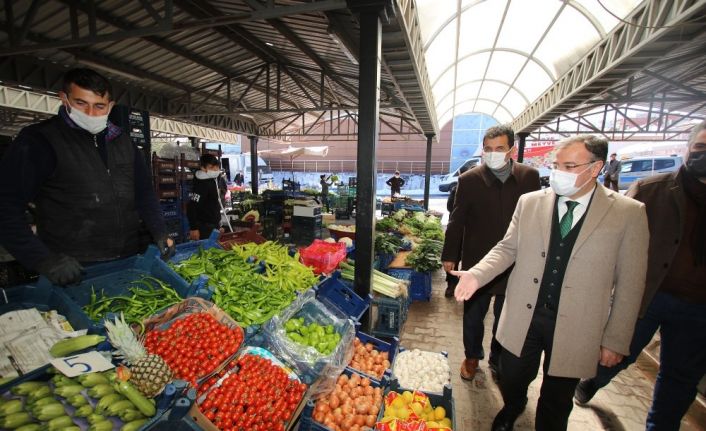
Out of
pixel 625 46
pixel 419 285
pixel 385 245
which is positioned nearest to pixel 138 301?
pixel 385 245

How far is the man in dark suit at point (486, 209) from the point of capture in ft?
9.38

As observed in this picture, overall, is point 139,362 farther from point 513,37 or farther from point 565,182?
point 513,37

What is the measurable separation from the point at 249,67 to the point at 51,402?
9500mm

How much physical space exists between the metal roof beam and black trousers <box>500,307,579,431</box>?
350 centimetres

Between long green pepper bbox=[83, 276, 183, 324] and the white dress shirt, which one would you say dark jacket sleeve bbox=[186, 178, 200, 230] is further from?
→ the white dress shirt

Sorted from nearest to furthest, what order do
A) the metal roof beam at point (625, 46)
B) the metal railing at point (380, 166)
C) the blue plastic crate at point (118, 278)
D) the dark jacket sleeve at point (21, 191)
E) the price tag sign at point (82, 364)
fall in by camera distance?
the price tag sign at point (82, 364), the dark jacket sleeve at point (21, 191), the blue plastic crate at point (118, 278), the metal roof beam at point (625, 46), the metal railing at point (380, 166)

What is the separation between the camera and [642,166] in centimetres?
1802

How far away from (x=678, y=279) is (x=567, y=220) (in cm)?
101

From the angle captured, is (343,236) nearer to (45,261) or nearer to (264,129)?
(45,261)

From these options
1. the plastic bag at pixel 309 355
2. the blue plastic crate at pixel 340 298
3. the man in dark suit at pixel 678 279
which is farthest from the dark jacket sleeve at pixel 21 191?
the man in dark suit at pixel 678 279

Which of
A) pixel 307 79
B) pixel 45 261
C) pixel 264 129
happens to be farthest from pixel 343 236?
pixel 264 129

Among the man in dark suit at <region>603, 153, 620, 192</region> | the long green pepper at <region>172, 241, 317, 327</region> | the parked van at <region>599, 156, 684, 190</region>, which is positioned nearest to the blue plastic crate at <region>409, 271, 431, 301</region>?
the long green pepper at <region>172, 241, 317, 327</region>

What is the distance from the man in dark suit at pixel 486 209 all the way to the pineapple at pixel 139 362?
2.41 m

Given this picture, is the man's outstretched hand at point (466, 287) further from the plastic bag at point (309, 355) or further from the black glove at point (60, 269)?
the black glove at point (60, 269)
